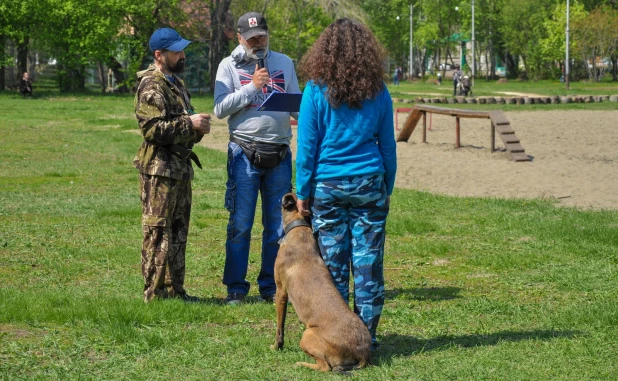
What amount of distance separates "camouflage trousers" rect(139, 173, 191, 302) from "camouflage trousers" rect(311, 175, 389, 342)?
1426 millimetres

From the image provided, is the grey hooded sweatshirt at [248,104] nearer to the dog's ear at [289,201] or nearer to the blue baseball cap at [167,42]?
the blue baseball cap at [167,42]

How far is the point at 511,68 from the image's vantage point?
307ft

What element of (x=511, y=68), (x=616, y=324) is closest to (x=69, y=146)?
(x=616, y=324)

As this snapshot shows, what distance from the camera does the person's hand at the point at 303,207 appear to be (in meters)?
5.57

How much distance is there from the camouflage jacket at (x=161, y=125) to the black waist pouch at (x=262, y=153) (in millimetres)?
387

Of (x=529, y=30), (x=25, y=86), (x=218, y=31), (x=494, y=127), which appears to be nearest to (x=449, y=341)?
(x=494, y=127)

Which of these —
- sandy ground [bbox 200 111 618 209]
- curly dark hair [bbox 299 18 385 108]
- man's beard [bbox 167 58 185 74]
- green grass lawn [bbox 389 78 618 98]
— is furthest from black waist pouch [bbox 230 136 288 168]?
green grass lawn [bbox 389 78 618 98]

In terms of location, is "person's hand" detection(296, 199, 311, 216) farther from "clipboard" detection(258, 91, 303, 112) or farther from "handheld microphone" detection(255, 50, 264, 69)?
"handheld microphone" detection(255, 50, 264, 69)

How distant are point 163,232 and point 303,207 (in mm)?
1437

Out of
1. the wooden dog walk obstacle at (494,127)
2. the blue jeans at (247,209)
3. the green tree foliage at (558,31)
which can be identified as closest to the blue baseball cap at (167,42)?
the blue jeans at (247,209)

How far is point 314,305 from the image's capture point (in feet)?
17.2

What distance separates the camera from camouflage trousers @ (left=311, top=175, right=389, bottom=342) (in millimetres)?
5449

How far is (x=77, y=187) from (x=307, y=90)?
9.55 m

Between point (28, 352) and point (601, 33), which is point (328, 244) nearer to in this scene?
point (28, 352)
